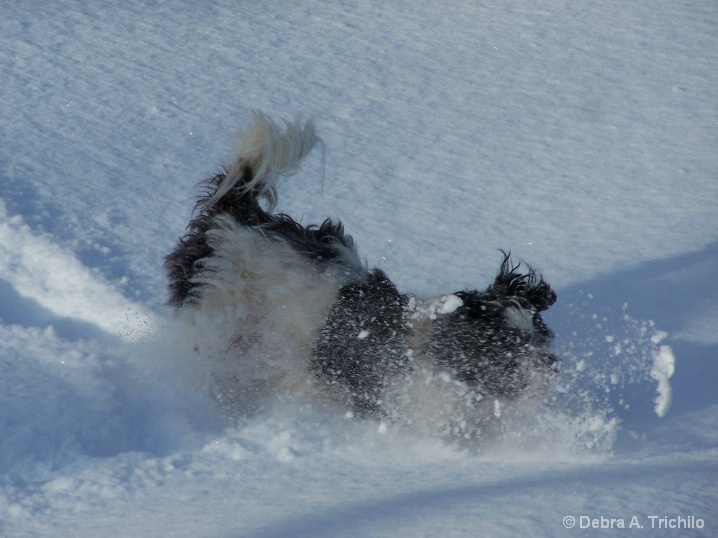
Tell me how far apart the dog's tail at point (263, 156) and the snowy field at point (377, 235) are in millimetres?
217

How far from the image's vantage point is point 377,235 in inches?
150

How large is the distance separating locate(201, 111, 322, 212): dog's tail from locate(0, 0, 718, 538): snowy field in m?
0.22

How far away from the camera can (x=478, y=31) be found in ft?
19.6

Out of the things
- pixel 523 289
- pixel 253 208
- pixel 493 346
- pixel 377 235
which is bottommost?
pixel 493 346

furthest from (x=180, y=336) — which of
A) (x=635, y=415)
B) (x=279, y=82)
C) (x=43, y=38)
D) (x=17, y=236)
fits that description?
(x=43, y=38)

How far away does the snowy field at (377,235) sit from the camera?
229 centimetres

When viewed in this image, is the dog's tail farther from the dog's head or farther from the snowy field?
the dog's head

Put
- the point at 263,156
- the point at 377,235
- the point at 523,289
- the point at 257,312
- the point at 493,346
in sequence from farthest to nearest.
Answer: the point at 377,235 < the point at 263,156 < the point at 257,312 < the point at 523,289 < the point at 493,346

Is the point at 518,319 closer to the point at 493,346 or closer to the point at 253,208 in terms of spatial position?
the point at 493,346

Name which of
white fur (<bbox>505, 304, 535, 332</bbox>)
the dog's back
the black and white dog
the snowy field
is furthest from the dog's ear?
the dog's back

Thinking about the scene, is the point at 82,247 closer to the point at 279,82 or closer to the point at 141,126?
the point at 141,126

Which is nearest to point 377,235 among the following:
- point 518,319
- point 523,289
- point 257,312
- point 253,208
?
point 253,208

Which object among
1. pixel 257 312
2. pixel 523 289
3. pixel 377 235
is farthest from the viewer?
Answer: pixel 377 235

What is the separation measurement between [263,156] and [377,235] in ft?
3.21
